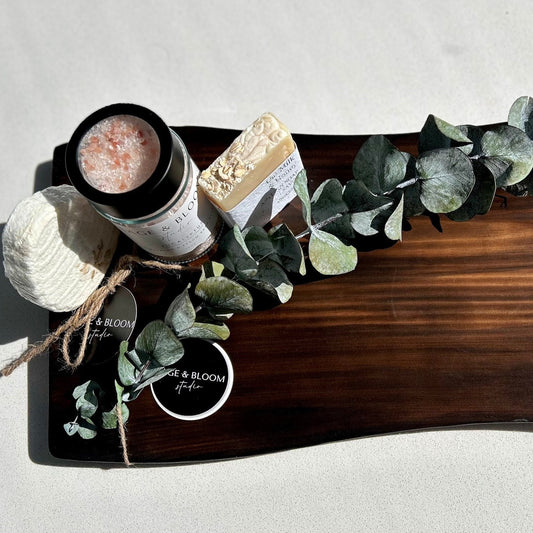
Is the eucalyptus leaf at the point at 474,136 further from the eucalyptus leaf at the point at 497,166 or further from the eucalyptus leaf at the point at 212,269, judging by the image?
the eucalyptus leaf at the point at 212,269

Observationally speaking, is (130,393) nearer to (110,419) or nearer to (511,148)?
(110,419)

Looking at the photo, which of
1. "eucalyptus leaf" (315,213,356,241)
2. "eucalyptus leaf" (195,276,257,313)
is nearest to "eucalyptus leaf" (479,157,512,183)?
"eucalyptus leaf" (315,213,356,241)

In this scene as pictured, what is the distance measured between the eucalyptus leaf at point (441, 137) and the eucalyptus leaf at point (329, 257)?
0.11 metres

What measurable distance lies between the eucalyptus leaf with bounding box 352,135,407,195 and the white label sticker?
0.05 metres

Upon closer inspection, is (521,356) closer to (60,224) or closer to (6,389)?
(60,224)

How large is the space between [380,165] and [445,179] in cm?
5

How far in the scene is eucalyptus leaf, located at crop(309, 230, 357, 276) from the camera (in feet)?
1.46

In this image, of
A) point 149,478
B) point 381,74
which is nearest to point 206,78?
point 381,74

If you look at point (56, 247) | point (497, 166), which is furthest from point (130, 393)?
point (497, 166)

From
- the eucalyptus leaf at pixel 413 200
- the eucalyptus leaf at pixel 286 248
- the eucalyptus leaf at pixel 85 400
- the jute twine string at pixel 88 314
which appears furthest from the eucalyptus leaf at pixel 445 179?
the eucalyptus leaf at pixel 85 400

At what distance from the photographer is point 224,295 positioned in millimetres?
432

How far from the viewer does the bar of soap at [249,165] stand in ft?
1.38

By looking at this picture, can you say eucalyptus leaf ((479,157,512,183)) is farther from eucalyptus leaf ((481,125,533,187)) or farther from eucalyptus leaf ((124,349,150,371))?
eucalyptus leaf ((124,349,150,371))

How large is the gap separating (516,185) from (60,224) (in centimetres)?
38
